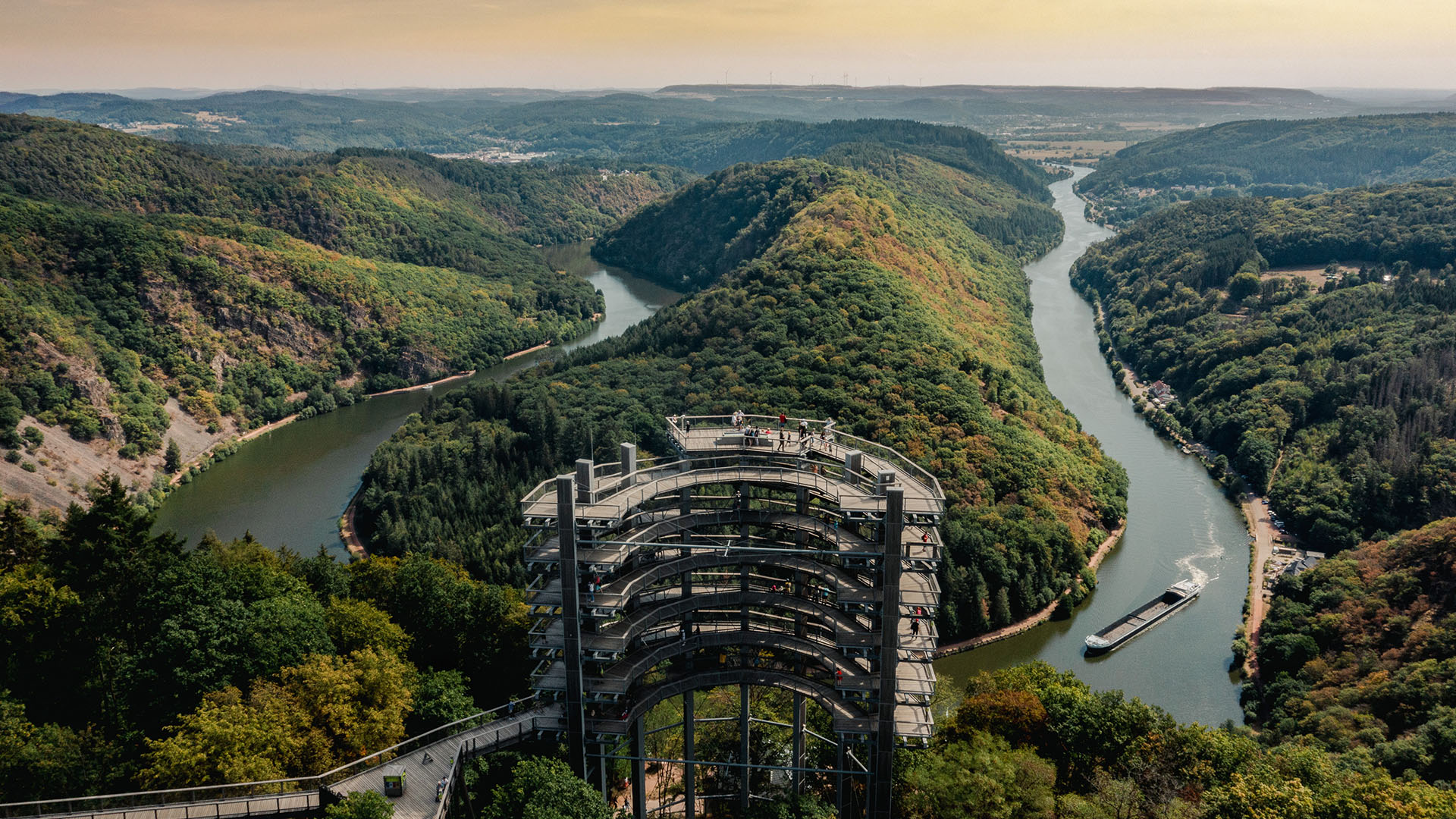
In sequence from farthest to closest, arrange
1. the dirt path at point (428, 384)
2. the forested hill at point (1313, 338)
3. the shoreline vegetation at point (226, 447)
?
the dirt path at point (428, 384)
the shoreline vegetation at point (226, 447)
the forested hill at point (1313, 338)

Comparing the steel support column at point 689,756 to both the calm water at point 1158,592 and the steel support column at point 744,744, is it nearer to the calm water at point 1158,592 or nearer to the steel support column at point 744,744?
the steel support column at point 744,744

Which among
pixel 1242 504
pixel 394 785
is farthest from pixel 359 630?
pixel 1242 504

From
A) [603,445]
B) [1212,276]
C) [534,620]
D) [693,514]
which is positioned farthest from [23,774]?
[1212,276]

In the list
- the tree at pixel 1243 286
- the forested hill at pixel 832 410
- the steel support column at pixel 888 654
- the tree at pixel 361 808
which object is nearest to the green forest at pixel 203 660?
the tree at pixel 361 808

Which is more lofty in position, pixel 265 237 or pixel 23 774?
pixel 265 237

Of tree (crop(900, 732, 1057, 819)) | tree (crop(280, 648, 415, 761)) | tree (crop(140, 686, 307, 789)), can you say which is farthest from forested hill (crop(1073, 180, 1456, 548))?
tree (crop(140, 686, 307, 789))

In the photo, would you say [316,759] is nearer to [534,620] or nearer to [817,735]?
[534,620]

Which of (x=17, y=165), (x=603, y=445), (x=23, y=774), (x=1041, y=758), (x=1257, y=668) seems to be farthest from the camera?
(x=17, y=165)
